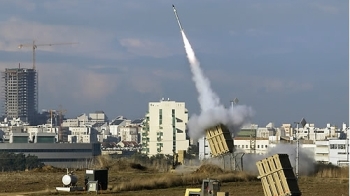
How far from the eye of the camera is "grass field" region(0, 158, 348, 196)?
52.6 metres

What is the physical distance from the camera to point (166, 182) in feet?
187

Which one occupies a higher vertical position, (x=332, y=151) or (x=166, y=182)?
(x=332, y=151)

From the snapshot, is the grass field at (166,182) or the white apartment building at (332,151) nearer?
the grass field at (166,182)

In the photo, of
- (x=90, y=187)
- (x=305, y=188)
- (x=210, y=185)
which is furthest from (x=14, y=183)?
(x=210, y=185)

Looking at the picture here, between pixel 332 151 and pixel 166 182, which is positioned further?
pixel 332 151

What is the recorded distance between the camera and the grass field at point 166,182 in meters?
52.6

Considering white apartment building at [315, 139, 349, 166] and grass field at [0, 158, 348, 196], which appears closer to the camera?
grass field at [0, 158, 348, 196]

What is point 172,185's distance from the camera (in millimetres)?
56781

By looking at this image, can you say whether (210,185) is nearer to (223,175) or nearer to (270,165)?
(270,165)

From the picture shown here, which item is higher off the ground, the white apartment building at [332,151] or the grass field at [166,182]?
the white apartment building at [332,151]

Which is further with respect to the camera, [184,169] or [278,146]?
[278,146]

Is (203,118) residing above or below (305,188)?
above

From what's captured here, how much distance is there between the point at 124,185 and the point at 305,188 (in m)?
9.43

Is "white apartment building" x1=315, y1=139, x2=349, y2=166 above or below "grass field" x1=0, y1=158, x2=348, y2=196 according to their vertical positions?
above
